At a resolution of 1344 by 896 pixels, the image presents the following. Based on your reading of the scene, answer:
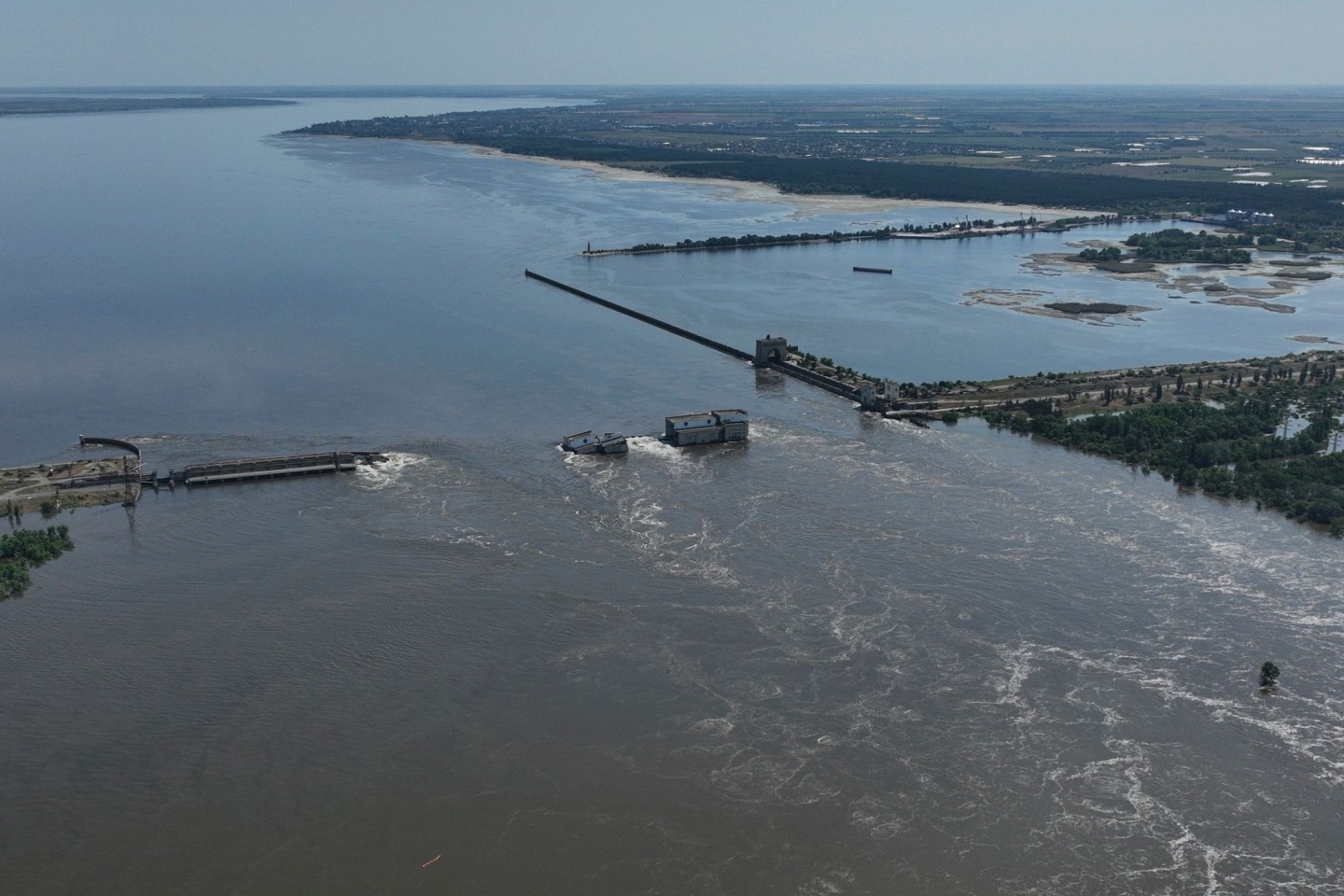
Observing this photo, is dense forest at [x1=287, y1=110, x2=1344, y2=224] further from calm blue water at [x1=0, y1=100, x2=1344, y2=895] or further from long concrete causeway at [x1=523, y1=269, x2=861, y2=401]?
long concrete causeway at [x1=523, y1=269, x2=861, y2=401]

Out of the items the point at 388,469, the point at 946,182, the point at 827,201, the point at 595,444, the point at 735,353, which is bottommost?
the point at 388,469

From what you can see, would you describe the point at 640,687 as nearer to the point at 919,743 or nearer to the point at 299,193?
the point at 919,743

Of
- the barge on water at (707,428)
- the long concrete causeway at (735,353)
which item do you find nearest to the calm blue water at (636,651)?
the barge on water at (707,428)

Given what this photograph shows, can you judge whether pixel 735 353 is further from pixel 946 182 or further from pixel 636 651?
pixel 946 182

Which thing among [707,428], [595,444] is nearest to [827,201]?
[707,428]

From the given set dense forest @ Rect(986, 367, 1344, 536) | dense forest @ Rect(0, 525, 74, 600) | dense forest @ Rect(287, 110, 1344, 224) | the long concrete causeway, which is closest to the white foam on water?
dense forest @ Rect(0, 525, 74, 600)

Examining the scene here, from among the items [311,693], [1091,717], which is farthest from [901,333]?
[311,693]
